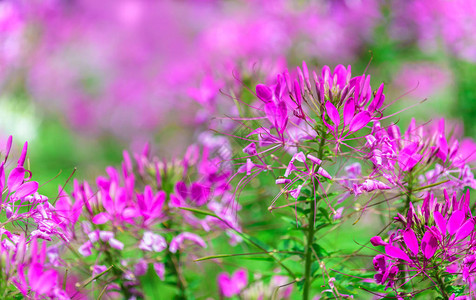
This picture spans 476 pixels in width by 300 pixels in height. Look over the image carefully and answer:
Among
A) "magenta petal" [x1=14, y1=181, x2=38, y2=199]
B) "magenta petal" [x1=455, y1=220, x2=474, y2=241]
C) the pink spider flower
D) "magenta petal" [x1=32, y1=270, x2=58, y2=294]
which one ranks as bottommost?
"magenta petal" [x1=32, y1=270, x2=58, y2=294]

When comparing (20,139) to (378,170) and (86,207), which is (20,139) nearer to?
(86,207)

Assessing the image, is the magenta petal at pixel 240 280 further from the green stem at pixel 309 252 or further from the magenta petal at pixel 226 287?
the green stem at pixel 309 252

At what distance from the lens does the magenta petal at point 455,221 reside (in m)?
0.49

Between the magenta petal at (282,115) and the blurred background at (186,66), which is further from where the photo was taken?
the blurred background at (186,66)

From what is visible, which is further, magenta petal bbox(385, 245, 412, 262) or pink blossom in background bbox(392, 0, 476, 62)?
pink blossom in background bbox(392, 0, 476, 62)

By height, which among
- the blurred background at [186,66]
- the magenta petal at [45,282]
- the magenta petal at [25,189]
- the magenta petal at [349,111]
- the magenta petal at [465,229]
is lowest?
the magenta petal at [45,282]

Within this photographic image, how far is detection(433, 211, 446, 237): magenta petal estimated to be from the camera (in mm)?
492

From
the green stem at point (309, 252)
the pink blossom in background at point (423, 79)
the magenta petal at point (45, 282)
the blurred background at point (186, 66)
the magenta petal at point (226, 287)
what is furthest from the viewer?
the pink blossom in background at point (423, 79)

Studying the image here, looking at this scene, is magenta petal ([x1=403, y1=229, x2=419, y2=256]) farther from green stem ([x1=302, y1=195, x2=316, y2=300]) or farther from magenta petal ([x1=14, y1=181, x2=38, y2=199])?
magenta petal ([x1=14, y1=181, x2=38, y2=199])

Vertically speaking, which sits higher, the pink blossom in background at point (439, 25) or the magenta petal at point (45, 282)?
the pink blossom in background at point (439, 25)

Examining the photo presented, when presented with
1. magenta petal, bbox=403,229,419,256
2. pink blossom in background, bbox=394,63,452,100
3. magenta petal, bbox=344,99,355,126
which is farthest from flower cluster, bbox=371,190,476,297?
pink blossom in background, bbox=394,63,452,100

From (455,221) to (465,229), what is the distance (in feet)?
0.04

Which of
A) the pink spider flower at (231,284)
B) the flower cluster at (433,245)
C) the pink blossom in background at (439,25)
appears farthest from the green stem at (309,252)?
the pink blossom in background at (439,25)

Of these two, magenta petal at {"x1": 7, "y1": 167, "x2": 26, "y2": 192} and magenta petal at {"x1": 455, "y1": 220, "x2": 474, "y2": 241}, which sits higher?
magenta petal at {"x1": 455, "y1": 220, "x2": 474, "y2": 241}
